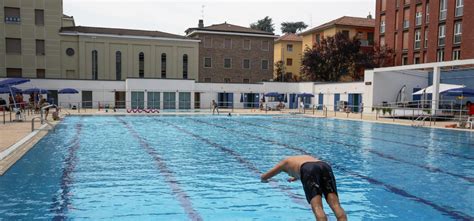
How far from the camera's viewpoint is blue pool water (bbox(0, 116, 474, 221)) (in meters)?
6.60

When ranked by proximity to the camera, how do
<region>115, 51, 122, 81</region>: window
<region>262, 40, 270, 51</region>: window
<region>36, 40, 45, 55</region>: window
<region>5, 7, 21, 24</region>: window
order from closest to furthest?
<region>5, 7, 21, 24</region>: window → <region>36, 40, 45, 55</region>: window → <region>115, 51, 122, 81</region>: window → <region>262, 40, 270, 51</region>: window

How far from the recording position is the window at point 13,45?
44.1m

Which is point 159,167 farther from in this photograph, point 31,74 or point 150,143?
point 31,74

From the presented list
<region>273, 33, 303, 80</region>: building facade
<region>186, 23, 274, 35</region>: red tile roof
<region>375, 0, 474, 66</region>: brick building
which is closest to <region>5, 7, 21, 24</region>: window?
<region>186, 23, 274, 35</region>: red tile roof

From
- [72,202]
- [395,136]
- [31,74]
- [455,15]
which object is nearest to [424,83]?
[455,15]

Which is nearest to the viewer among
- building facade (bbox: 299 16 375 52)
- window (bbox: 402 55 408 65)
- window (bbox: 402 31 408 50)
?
window (bbox: 402 31 408 50)

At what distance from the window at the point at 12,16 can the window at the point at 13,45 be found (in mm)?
1852

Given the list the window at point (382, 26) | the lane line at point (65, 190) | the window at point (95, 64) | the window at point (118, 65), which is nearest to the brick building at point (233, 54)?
the window at point (118, 65)

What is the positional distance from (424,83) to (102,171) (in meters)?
32.4

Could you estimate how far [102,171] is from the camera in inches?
376

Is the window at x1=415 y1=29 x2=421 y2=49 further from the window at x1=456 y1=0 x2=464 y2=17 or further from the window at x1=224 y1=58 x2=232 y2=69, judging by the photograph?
the window at x1=224 y1=58 x2=232 y2=69

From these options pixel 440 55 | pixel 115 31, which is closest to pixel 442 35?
pixel 440 55

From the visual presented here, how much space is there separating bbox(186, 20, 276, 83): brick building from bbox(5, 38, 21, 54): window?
20452 millimetres

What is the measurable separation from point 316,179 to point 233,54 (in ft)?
172
